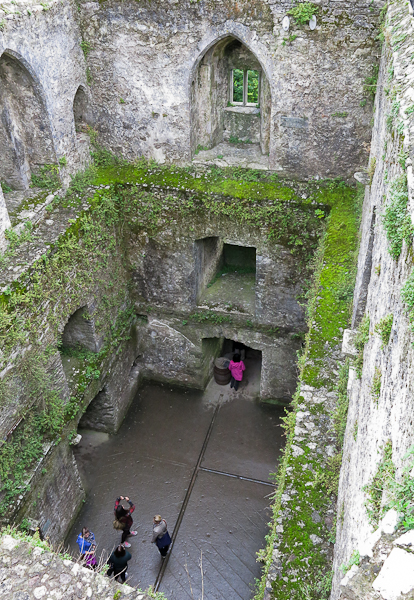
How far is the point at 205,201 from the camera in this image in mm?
8586

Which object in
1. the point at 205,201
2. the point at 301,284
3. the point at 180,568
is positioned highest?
the point at 205,201

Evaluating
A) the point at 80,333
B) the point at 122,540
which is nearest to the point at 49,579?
the point at 122,540

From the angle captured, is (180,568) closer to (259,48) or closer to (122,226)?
(122,226)

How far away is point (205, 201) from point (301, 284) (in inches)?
88.8

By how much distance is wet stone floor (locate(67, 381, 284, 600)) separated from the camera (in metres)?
7.73

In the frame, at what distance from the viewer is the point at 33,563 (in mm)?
3926

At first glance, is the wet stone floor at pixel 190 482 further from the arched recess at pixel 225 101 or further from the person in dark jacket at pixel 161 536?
the arched recess at pixel 225 101

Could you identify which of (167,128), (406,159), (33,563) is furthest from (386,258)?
(167,128)

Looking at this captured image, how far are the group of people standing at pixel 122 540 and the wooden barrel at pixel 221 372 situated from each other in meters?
3.50

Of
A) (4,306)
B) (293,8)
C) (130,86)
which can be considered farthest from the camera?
(130,86)

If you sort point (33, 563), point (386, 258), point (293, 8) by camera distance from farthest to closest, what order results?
point (293, 8) < point (33, 563) < point (386, 258)

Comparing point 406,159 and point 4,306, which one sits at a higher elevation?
point 406,159

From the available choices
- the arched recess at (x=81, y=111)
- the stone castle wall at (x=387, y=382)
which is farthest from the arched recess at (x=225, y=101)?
the stone castle wall at (x=387, y=382)

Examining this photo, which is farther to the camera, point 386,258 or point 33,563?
point 33,563
